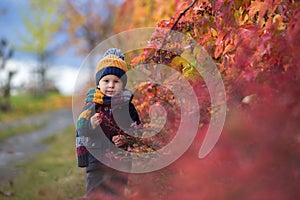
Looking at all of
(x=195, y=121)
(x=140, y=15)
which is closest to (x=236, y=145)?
(x=195, y=121)

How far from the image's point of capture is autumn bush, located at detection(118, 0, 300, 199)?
1.85 metres

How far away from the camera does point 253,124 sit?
6.15 feet

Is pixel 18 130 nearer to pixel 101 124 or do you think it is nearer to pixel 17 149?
pixel 17 149

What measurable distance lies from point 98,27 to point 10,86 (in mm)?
4355

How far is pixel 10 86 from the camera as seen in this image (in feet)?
61.3

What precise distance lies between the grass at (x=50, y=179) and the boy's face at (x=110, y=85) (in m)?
0.61

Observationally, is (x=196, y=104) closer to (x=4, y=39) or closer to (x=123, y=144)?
(x=123, y=144)

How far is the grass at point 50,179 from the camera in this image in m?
4.54

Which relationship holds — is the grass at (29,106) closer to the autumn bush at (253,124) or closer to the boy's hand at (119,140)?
the boy's hand at (119,140)

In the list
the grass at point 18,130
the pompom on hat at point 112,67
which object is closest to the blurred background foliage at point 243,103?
the pompom on hat at point 112,67

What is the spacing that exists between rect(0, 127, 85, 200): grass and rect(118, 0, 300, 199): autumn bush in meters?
1.31

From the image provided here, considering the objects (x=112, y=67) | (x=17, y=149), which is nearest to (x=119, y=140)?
(x=112, y=67)

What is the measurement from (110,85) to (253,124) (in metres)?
1.36

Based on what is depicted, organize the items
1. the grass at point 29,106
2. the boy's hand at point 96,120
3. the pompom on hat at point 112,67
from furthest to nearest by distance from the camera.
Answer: the grass at point 29,106
the pompom on hat at point 112,67
the boy's hand at point 96,120
